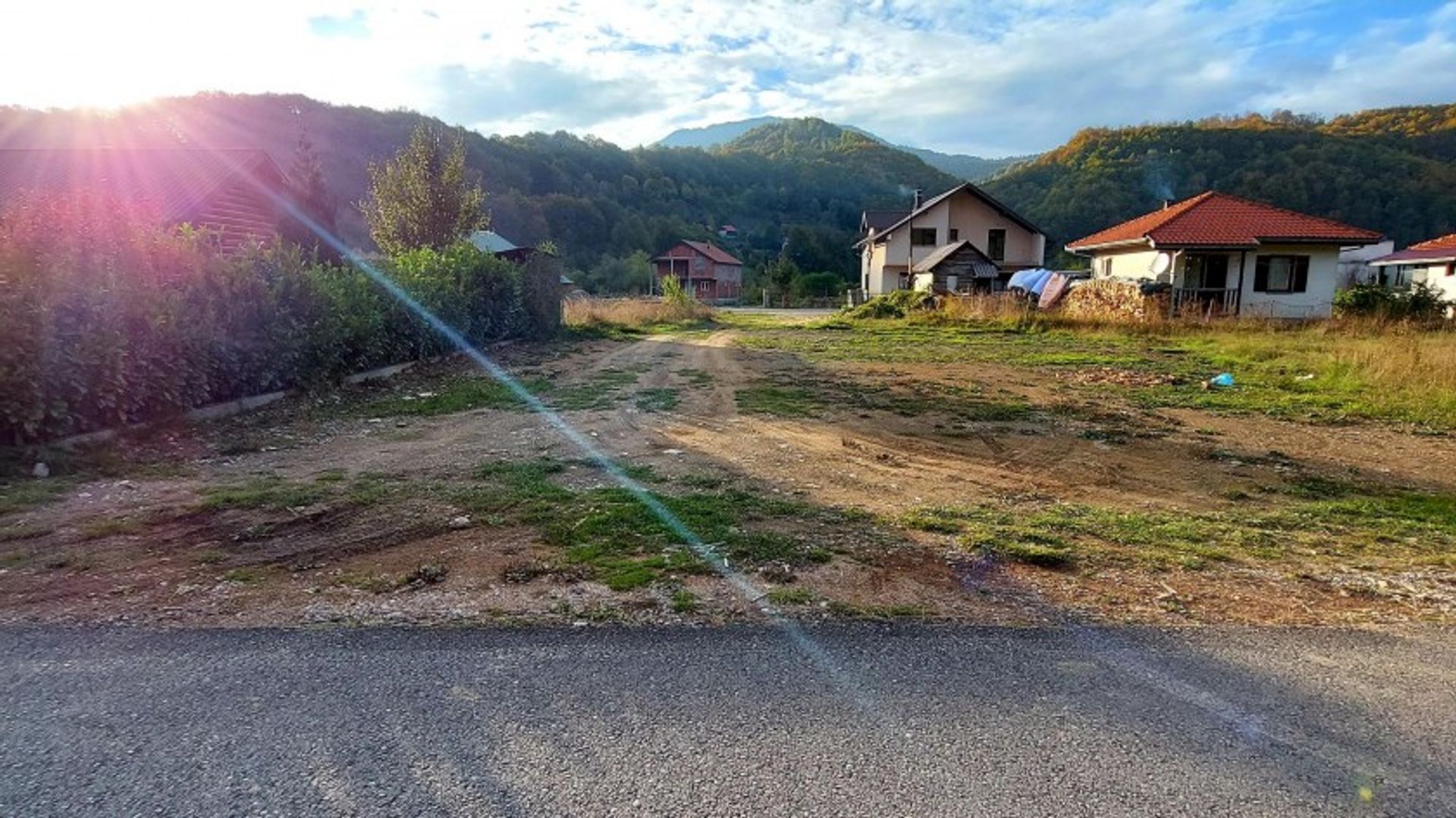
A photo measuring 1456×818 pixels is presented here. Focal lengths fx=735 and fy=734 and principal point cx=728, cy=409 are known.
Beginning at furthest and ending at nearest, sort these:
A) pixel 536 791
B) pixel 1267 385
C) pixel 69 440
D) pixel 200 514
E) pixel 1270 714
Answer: pixel 1267 385
pixel 69 440
pixel 200 514
pixel 1270 714
pixel 536 791

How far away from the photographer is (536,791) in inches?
84.7

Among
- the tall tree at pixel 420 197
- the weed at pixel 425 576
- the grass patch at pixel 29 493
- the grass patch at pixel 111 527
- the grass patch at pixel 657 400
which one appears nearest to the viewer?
the weed at pixel 425 576

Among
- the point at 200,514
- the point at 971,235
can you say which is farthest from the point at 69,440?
the point at 971,235

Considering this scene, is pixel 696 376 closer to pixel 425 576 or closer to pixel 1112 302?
pixel 425 576

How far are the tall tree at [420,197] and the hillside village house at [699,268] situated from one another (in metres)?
53.6

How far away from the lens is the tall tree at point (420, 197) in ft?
66.4

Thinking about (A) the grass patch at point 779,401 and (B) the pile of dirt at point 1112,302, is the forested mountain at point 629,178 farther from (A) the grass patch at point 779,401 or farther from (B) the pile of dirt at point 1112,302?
(A) the grass patch at point 779,401

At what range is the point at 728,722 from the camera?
8.27ft

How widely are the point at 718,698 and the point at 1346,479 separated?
21.6ft

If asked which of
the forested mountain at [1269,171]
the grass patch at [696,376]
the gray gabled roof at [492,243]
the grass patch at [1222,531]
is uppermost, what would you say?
the forested mountain at [1269,171]

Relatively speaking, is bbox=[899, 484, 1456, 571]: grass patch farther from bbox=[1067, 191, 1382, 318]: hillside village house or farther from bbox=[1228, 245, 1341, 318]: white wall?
bbox=[1228, 245, 1341, 318]: white wall

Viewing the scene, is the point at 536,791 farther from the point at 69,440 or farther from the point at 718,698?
the point at 69,440

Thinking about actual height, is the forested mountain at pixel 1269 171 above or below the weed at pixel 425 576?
above

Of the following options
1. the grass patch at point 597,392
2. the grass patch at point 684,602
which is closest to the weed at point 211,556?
the grass patch at point 684,602
